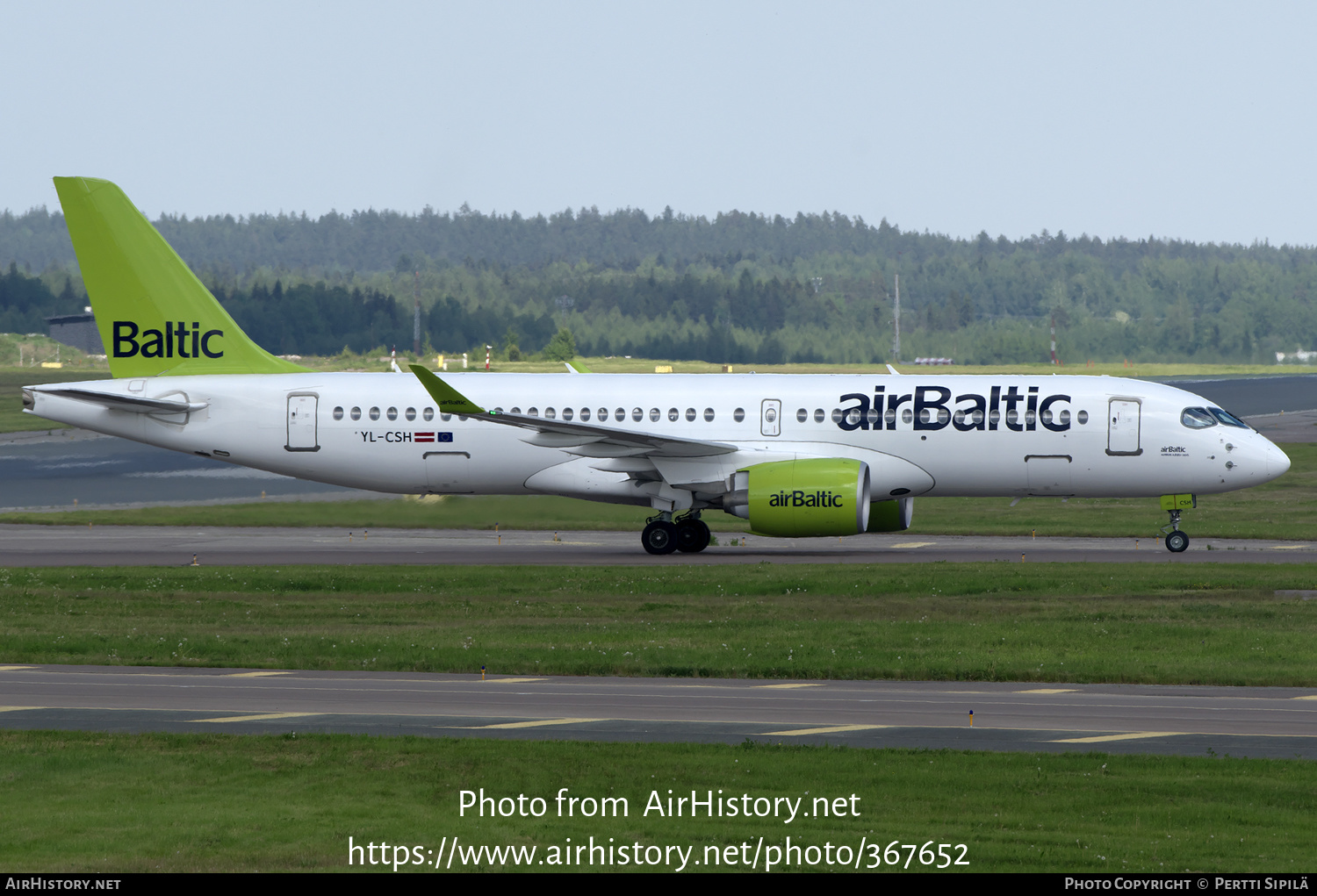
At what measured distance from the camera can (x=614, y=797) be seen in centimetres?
1401

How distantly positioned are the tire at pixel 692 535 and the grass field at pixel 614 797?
19748 millimetres

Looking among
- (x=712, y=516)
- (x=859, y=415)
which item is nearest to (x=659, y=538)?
(x=859, y=415)

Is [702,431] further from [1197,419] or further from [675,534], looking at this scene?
[1197,419]

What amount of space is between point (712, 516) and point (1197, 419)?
15826mm

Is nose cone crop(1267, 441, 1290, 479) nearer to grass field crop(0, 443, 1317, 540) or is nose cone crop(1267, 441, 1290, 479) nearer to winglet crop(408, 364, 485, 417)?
grass field crop(0, 443, 1317, 540)

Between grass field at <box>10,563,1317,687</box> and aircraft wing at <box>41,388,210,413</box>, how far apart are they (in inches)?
221

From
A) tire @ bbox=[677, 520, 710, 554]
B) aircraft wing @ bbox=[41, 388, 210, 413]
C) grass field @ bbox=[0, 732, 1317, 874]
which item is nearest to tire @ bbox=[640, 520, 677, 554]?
tire @ bbox=[677, 520, 710, 554]

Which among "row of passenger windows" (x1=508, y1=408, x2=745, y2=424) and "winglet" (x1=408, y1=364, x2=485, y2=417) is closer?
"winglet" (x1=408, y1=364, x2=485, y2=417)

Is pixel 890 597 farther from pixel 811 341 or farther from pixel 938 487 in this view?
pixel 811 341

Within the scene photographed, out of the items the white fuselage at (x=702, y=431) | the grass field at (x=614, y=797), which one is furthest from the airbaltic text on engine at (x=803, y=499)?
the grass field at (x=614, y=797)

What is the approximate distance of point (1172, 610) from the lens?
25531 mm

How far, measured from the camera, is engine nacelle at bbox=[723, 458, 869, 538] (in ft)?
108
